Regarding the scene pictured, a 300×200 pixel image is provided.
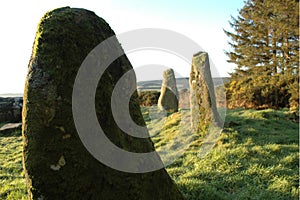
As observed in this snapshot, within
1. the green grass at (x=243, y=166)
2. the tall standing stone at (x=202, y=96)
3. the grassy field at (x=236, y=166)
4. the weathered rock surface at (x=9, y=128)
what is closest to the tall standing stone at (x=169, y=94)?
the grassy field at (x=236, y=166)

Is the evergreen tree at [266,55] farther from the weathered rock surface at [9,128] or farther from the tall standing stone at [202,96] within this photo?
the weathered rock surface at [9,128]

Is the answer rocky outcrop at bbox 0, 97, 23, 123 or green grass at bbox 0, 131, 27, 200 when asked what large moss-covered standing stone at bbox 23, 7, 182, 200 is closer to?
green grass at bbox 0, 131, 27, 200

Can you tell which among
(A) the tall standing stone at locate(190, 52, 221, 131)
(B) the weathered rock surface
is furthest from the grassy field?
(B) the weathered rock surface

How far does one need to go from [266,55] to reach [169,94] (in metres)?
15.1

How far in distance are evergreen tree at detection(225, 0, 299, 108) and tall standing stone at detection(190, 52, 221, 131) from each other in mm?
9346

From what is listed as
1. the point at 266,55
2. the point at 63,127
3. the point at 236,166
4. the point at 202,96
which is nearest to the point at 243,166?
the point at 236,166

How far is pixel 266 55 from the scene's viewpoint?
982 inches

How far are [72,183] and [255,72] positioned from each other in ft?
84.4

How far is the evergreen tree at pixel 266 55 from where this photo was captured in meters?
16.9

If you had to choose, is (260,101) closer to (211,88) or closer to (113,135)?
(211,88)

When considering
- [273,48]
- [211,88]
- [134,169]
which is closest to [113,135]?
[134,169]

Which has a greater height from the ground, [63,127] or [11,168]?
[63,127]

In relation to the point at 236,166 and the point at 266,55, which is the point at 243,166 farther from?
the point at 266,55

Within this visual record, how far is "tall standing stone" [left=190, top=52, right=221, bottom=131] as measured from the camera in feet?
28.0
